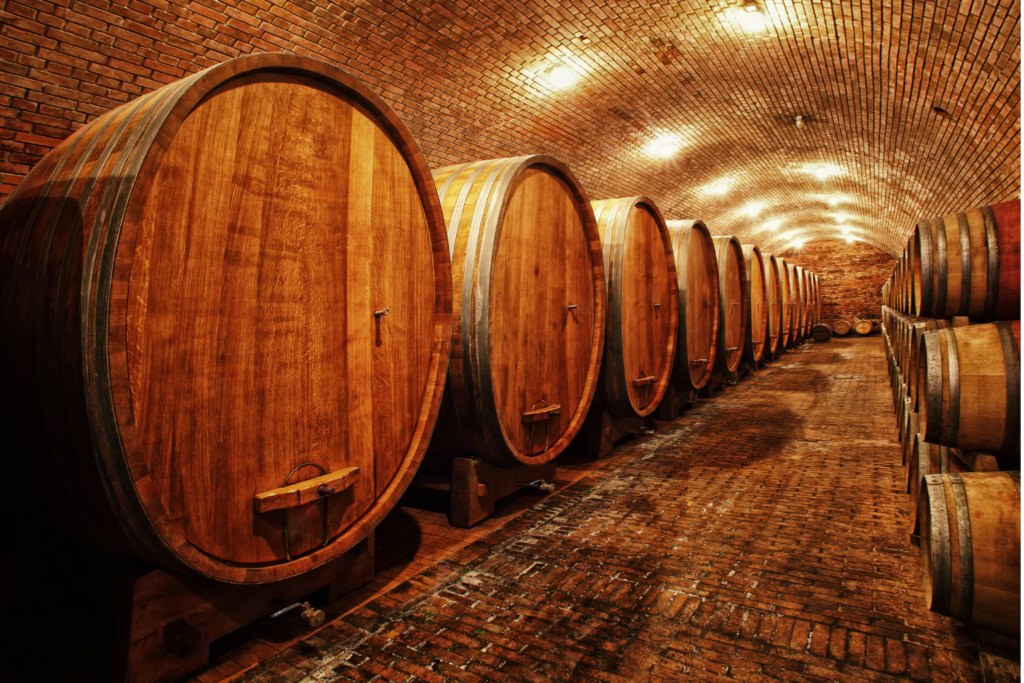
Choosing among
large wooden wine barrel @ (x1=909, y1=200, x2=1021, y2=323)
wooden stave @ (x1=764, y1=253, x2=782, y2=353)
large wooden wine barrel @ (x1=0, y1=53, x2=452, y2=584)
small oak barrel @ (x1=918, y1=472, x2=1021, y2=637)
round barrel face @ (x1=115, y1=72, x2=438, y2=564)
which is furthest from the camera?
wooden stave @ (x1=764, y1=253, x2=782, y2=353)

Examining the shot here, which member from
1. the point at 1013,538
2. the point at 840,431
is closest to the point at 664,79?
the point at 840,431

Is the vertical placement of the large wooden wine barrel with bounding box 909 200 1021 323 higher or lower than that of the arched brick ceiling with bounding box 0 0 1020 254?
lower

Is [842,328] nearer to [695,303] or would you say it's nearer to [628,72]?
[628,72]

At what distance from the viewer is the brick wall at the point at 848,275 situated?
22.1m

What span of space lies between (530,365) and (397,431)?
1032 millimetres

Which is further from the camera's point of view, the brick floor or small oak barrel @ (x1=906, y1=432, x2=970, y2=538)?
small oak barrel @ (x1=906, y1=432, x2=970, y2=538)

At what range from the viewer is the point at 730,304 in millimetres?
6832

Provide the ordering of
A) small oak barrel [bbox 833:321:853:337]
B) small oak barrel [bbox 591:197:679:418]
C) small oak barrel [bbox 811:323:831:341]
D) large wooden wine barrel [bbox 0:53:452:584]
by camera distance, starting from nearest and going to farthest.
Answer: large wooden wine barrel [bbox 0:53:452:584], small oak barrel [bbox 591:197:679:418], small oak barrel [bbox 811:323:831:341], small oak barrel [bbox 833:321:853:337]

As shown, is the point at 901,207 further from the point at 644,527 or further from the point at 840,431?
the point at 644,527

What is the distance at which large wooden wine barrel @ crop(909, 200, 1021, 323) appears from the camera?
251cm

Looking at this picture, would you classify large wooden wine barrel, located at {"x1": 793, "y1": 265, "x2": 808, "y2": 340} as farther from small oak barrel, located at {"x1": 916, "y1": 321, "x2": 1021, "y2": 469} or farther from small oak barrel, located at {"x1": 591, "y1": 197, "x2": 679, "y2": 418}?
small oak barrel, located at {"x1": 916, "y1": 321, "x2": 1021, "y2": 469}

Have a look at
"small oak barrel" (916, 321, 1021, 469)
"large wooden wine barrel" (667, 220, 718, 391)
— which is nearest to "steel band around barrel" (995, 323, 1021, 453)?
"small oak barrel" (916, 321, 1021, 469)

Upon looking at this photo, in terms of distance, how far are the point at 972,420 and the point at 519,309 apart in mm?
1890

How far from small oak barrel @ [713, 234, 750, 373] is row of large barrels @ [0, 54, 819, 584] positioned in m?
4.13
